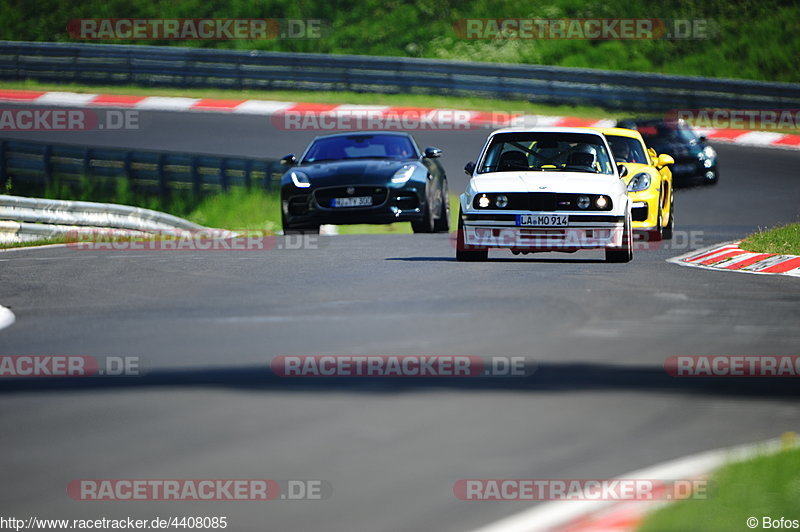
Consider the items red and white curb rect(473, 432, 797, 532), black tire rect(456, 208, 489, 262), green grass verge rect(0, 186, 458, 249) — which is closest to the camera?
red and white curb rect(473, 432, 797, 532)

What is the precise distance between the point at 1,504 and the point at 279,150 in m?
23.6

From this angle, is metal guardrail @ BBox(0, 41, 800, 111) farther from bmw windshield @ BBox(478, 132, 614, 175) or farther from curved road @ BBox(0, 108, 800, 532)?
bmw windshield @ BBox(478, 132, 614, 175)

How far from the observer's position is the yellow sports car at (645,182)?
16.2 metres

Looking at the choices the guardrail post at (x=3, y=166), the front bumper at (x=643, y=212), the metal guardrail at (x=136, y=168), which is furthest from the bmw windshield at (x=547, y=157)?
the guardrail post at (x=3, y=166)

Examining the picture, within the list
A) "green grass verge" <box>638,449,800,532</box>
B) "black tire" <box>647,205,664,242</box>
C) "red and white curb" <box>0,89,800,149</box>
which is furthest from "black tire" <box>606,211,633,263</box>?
"red and white curb" <box>0,89,800,149</box>

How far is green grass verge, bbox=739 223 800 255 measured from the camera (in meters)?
15.2

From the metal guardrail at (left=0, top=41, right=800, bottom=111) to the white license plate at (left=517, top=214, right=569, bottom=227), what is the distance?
1929 cm

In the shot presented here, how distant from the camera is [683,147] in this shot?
976 inches

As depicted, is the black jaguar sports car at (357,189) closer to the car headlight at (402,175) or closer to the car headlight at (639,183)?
the car headlight at (402,175)

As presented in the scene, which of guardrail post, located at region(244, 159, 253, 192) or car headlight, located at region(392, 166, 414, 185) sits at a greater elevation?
car headlight, located at region(392, 166, 414, 185)

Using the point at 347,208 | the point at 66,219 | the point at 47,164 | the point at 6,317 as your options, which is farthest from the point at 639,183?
the point at 47,164

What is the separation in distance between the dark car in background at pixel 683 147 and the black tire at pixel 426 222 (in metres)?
7.53

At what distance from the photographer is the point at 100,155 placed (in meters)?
23.8

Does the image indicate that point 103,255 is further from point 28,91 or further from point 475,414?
point 28,91
